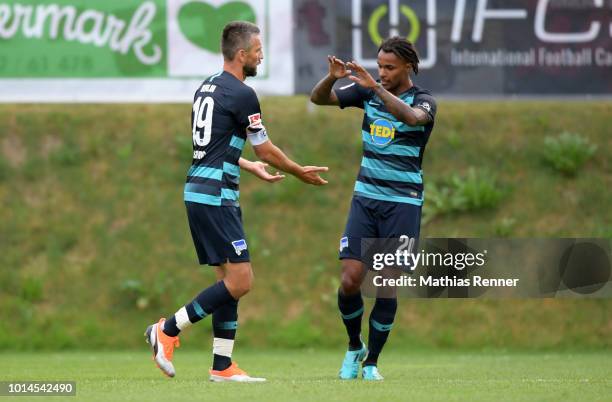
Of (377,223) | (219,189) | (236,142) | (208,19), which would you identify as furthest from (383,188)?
(208,19)

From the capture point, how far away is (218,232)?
8414 mm

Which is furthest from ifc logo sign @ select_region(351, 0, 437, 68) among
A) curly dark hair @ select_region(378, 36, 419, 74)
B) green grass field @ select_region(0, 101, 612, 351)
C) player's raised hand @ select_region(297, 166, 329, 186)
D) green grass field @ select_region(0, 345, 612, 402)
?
player's raised hand @ select_region(297, 166, 329, 186)

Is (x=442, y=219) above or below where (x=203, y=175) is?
below

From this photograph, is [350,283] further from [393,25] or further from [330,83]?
[393,25]

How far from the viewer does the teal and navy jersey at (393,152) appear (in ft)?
29.7

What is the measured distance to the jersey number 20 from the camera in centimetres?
841

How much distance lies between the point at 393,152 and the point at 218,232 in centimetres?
155

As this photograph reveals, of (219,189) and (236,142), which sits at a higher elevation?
Result: (236,142)

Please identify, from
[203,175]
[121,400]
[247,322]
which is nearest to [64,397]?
[121,400]

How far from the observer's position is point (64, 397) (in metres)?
7.32

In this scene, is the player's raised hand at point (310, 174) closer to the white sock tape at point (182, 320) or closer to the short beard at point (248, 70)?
the short beard at point (248, 70)

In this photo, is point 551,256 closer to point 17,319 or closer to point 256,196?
point 256,196

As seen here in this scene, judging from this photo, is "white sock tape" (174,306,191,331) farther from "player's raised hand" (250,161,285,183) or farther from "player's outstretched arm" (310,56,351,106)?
"player's outstretched arm" (310,56,351,106)

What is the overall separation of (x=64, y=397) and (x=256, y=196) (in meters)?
8.38
